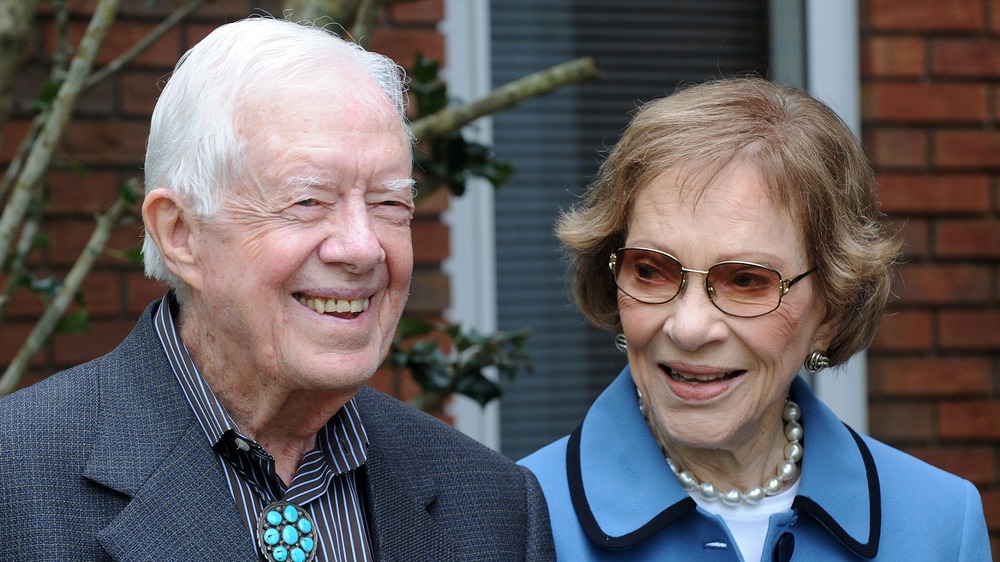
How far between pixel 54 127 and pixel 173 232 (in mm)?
807

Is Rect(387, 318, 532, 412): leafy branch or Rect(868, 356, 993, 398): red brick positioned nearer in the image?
Rect(387, 318, 532, 412): leafy branch

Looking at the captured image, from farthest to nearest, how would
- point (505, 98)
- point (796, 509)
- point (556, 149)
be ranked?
1. point (556, 149)
2. point (505, 98)
3. point (796, 509)

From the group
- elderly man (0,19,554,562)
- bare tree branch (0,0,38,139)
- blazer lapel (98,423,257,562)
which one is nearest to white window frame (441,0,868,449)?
bare tree branch (0,0,38,139)

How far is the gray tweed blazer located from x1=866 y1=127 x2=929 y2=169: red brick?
250 centimetres

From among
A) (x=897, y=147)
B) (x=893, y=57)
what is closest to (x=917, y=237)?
(x=897, y=147)

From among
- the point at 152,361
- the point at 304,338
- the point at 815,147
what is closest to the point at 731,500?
the point at 815,147

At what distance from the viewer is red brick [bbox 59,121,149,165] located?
12.5ft

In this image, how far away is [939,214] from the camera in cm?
432

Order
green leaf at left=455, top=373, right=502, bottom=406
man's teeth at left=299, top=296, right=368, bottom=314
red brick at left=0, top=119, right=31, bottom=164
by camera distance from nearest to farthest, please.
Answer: man's teeth at left=299, top=296, right=368, bottom=314, green leaf at left=455, top=373, right=502, bottom=406, red brick at left=0, top=119, right=31, bottom=164

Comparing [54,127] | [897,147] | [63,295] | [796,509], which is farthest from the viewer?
[897,147]

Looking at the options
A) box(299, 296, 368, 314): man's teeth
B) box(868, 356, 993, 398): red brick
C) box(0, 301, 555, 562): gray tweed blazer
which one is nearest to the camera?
box(0, 301, 555, 562): gray tweed blazer

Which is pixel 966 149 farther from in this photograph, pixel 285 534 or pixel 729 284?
pixel 285 534

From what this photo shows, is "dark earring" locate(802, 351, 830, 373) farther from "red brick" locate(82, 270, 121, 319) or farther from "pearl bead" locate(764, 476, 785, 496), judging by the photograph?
"red brick" locate(82, 270, 121, 319)

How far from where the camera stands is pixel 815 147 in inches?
92.6
